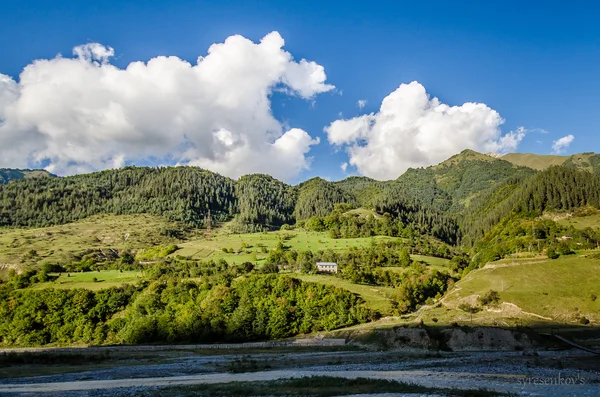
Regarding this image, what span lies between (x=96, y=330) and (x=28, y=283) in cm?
4876

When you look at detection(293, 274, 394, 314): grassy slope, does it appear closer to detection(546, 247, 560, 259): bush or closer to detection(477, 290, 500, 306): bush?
detection(477, 290, 500, 306): bush

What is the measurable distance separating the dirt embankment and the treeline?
26.3m

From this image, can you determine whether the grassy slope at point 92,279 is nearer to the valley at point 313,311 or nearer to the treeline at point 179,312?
the valley at point 313,311

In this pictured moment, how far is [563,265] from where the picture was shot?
118 m

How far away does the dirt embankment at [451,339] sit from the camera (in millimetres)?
70062

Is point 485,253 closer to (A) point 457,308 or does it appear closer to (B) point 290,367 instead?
(A) point 457,308

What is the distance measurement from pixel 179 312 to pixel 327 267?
70.2 m

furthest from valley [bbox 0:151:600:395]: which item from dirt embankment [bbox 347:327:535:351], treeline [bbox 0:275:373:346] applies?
treeline [bbox 0:275:373:346]

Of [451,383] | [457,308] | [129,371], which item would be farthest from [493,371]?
[457,308]

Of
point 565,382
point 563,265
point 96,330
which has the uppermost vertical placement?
point 563,265

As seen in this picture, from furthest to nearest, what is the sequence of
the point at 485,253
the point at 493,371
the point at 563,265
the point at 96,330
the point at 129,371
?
the point at 485,253, the point at 563,265, the point at 96,330, the point at 129,371, the point at 493,371

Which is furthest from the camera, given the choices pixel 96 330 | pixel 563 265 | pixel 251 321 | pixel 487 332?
pixel 563 265

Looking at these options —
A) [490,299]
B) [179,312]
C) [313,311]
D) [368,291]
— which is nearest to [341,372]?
[313,311]

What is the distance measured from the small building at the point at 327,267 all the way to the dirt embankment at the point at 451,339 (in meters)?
79.2
